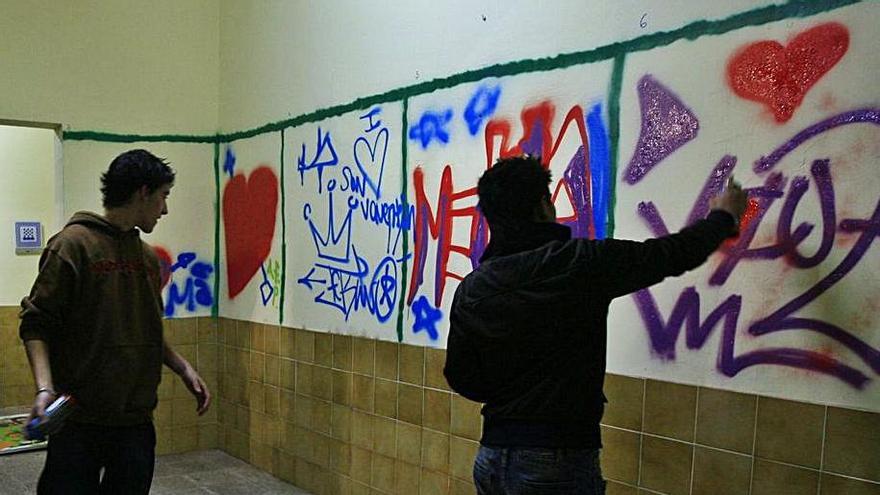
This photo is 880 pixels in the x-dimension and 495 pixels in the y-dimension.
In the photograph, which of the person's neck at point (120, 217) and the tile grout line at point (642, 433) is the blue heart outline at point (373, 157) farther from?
the tile grout line at point (642, 433)

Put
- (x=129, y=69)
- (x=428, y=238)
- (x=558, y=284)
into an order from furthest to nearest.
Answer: (x=129, y=69)
(x=428, y=238)
(x=558, y=284)

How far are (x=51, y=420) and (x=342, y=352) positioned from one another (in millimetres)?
1557

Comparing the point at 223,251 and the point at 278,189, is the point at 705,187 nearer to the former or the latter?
the point at 278,189

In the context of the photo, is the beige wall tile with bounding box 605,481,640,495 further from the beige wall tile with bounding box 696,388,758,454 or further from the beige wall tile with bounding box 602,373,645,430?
the beige wall tile with bounding box 696,388,758,454

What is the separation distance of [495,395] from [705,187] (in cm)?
88

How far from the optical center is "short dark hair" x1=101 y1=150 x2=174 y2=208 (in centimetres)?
225

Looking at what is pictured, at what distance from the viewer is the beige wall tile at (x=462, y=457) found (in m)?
2.77

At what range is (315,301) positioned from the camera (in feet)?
11.8

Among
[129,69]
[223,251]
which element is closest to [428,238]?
[223,251]

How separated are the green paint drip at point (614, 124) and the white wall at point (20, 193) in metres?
4.45

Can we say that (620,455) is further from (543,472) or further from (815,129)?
(815,129)

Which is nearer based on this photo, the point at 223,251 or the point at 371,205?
the point at 371,205

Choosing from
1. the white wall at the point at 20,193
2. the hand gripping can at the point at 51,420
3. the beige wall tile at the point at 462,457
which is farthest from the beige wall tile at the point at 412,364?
the white wall at the point at 20,193

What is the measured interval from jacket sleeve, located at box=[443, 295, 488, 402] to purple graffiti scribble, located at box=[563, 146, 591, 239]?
74cm
